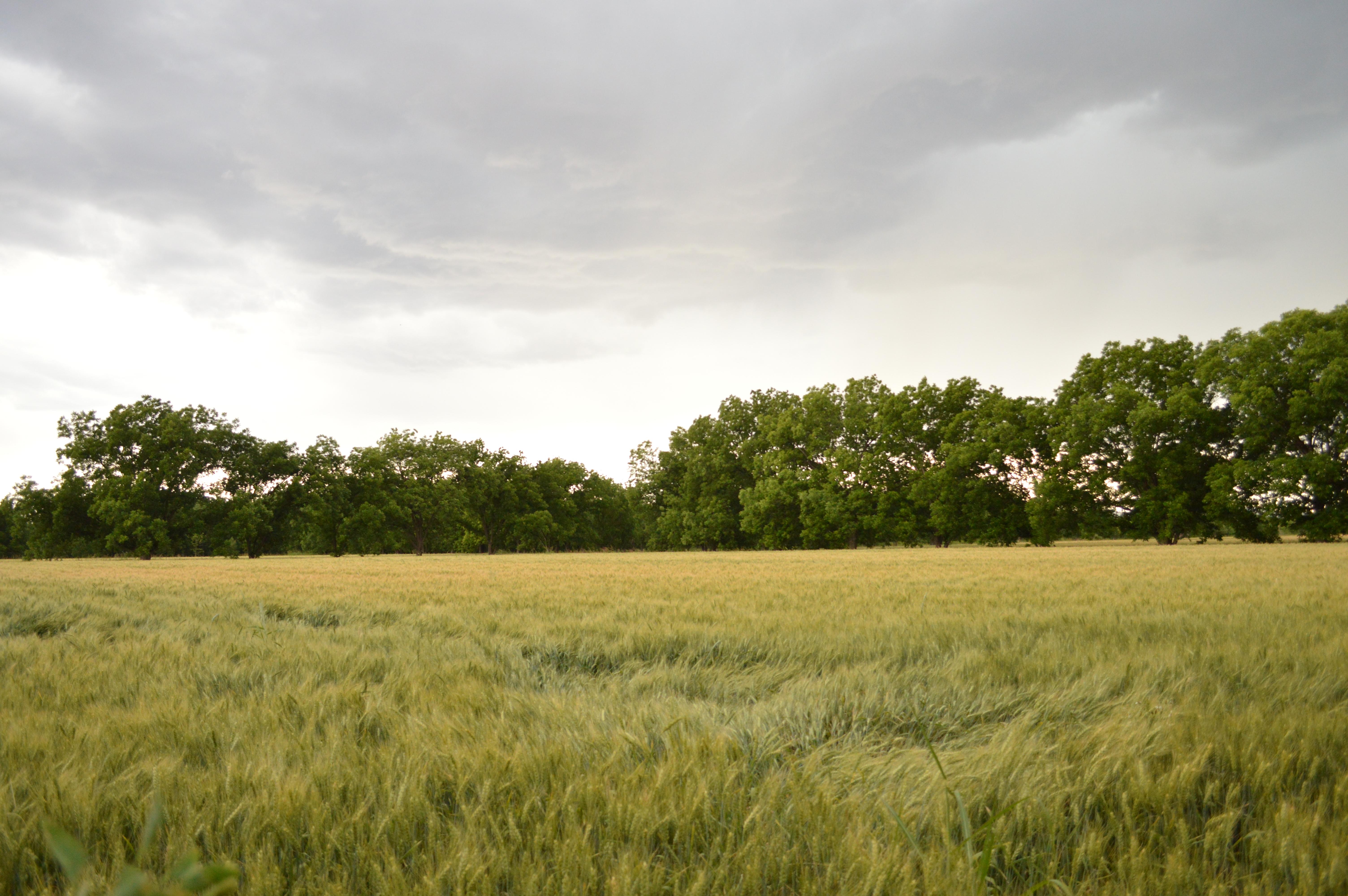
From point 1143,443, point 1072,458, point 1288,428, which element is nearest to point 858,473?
point 1072,458

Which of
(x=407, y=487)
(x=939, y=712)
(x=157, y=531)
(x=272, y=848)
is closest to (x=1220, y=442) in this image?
(x=939, y=712)

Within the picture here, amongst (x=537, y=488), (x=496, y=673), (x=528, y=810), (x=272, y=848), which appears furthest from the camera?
(x=537, y=488)

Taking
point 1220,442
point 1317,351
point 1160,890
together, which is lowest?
point 1160,890

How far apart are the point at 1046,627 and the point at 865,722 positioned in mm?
3467

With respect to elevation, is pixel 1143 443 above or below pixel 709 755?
above

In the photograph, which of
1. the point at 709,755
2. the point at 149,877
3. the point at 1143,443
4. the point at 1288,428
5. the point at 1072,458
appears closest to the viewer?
the point at 149,877

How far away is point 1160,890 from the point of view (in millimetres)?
2051

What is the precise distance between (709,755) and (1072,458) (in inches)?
1773

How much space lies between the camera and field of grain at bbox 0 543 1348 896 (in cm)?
217

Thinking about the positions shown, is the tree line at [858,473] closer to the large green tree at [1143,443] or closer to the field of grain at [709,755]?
the large green tree at [1143,443]

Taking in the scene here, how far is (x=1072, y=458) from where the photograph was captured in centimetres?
4119

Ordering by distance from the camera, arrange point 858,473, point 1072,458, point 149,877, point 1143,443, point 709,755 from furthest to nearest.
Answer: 1. point 858,473
2. point 1072,458
3. point 1143,443
4. point 709,755
5. point 149,877

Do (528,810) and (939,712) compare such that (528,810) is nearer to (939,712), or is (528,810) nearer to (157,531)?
(939,712)

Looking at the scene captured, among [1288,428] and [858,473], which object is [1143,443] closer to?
[1288,428]
